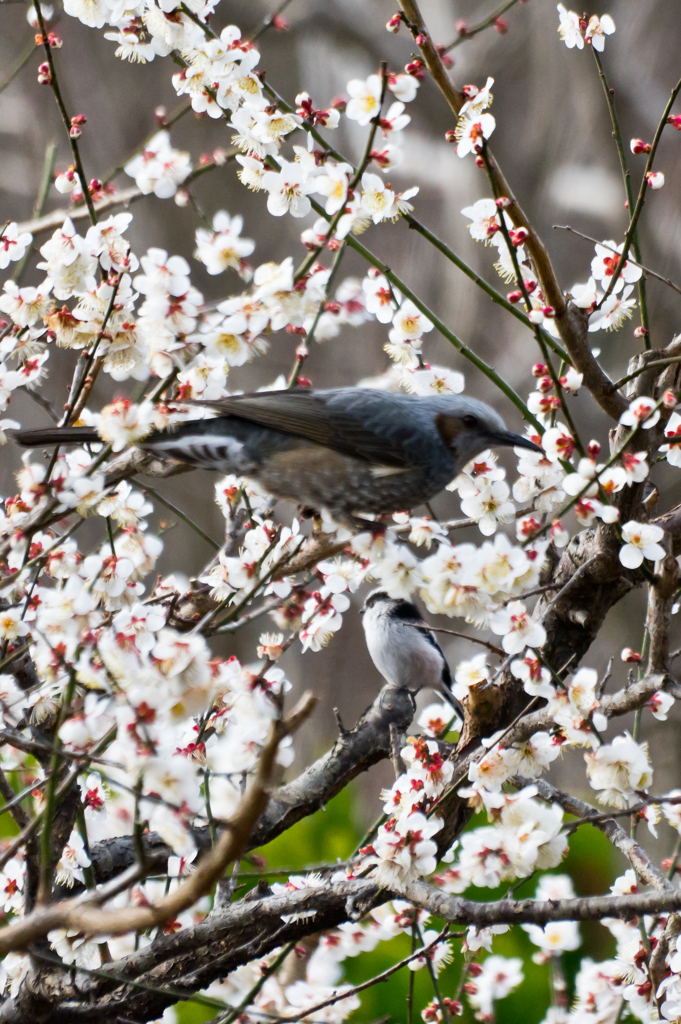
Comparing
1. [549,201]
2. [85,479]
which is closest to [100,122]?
[549,201]

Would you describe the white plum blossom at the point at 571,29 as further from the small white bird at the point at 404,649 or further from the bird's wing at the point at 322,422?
the small white bird at the point at 404,649

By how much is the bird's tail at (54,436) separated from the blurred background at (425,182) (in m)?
2.13

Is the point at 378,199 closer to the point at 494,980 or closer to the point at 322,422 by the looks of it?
the point at 322,422

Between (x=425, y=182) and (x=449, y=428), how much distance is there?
373cm

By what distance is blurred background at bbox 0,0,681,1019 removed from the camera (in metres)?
3.77

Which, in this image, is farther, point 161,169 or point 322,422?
point 322,422

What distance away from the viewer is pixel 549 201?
4.31 m

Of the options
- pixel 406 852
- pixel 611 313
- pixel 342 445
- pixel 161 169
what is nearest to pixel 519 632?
pixel 406 852

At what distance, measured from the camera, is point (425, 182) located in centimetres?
498

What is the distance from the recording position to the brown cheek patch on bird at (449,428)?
166cm

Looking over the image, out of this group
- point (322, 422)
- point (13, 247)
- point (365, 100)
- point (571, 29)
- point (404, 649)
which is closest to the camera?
point (365, 100)

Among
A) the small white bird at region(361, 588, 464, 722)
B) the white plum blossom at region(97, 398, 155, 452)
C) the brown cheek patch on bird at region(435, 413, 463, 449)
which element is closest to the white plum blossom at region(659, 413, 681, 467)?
the brown cheek patch on bird at region(435, 413, 463, 449)

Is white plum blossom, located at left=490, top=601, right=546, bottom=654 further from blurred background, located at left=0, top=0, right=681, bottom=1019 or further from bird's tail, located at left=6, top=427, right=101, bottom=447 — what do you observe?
blurred background, located at left=0, top=0, right=681, bottom=1019

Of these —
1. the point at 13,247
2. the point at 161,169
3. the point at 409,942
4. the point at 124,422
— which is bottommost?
the point at 409,942
